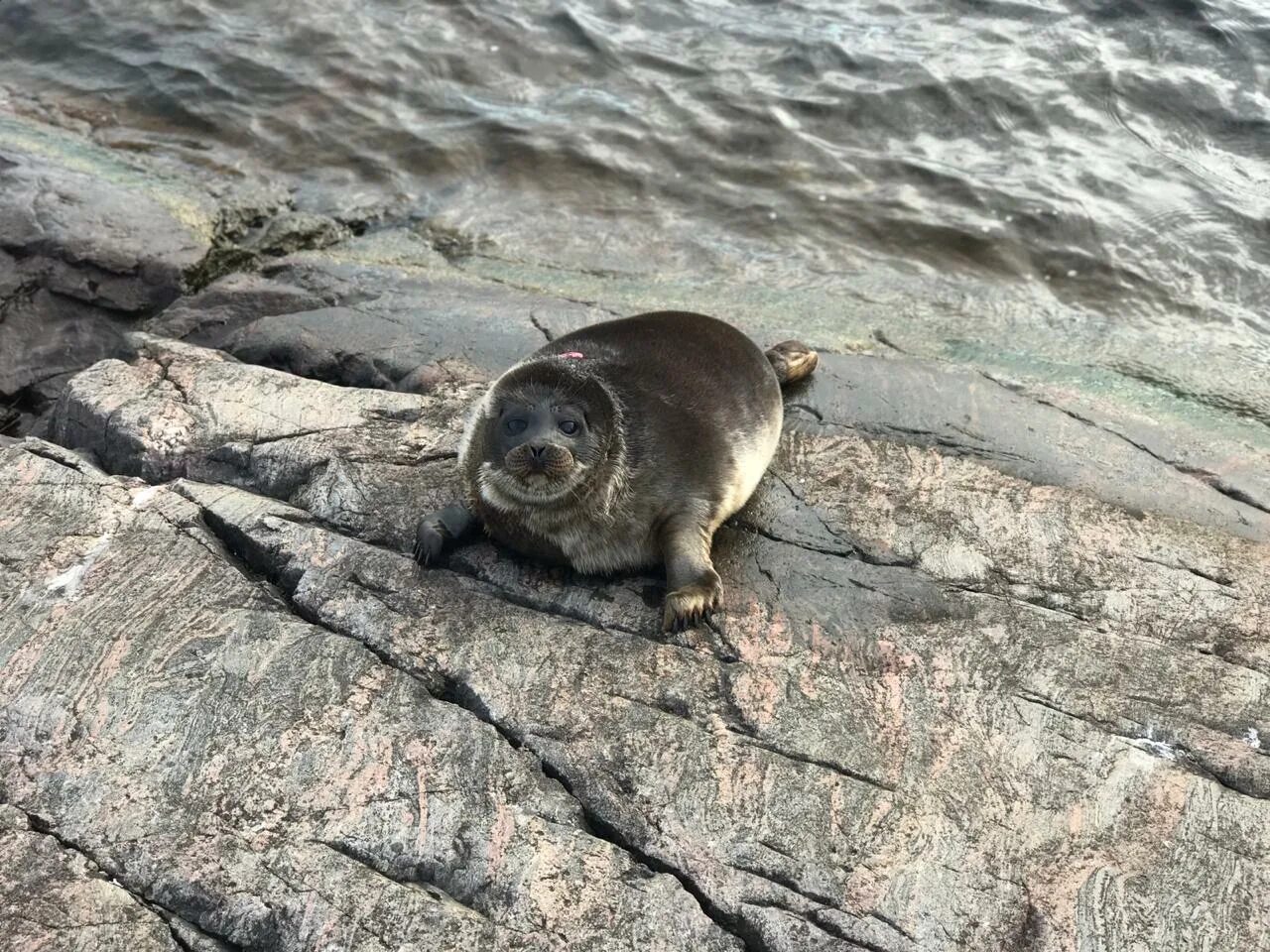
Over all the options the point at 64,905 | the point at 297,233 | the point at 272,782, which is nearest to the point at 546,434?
the point at 272,782

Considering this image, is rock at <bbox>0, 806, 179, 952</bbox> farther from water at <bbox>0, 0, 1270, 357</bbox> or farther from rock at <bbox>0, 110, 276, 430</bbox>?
water at <bbox>0, 0, 1270, 357</bbox>

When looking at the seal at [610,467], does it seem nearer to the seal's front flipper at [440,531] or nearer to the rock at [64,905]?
the seal's front flipper at [440,531]

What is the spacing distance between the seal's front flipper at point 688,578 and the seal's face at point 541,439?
Result: 1.74 feet

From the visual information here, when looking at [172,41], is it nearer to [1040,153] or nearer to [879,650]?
[1040,153]

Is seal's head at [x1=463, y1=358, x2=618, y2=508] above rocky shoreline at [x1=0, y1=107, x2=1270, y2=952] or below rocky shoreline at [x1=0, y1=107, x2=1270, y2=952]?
above

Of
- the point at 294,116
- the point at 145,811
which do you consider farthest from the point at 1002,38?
the point at 145,811

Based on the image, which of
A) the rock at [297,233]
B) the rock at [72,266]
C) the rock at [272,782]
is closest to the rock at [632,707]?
the rock at [272,782]

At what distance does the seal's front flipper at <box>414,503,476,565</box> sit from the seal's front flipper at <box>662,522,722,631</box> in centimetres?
94

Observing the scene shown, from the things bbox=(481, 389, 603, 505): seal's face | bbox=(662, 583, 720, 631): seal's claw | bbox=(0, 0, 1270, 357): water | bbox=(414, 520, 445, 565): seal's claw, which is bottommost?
bbox=(0, 0, 1270, 357): water

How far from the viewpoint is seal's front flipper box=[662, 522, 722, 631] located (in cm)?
467

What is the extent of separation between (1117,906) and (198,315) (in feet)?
22.0

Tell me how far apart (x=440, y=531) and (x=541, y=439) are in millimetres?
694

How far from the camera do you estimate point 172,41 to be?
41.8 feet

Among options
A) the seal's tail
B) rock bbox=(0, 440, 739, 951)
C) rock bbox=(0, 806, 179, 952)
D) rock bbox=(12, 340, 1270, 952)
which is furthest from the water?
rock bbox=(0, 806, 179, 952)
